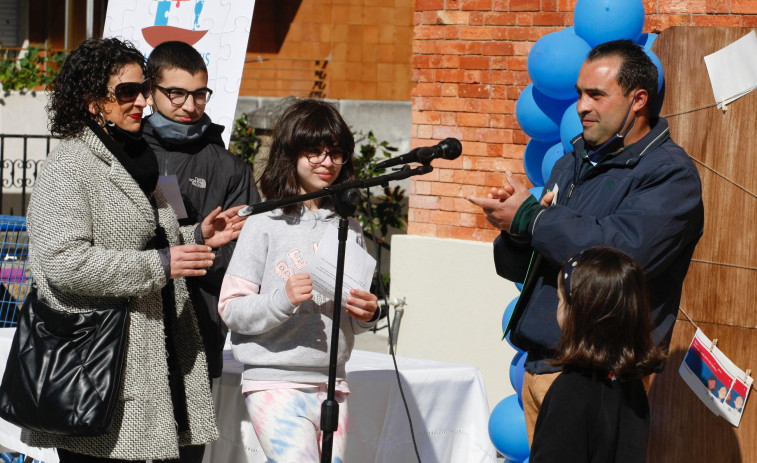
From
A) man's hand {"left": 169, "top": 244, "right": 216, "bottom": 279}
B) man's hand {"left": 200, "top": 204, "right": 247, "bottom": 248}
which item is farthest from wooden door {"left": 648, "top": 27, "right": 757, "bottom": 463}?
man's hand {"left": 169, "top": 244, "right": 216, "bottom": 279}

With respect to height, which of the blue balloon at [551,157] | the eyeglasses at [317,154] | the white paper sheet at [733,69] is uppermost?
the white paper sheet at [733,69]

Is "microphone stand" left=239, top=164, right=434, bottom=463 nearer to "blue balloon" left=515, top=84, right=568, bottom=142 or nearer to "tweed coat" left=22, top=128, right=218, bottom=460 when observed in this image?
"tweed coat" left=22, top=128, right=218, bottom=460

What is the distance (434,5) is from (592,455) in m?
4.04

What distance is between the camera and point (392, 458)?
3932 mm

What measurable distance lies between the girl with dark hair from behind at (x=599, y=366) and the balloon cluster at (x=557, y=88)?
1.32m

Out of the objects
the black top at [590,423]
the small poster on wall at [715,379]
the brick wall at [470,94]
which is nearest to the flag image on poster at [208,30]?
the brick wall at [470,94]

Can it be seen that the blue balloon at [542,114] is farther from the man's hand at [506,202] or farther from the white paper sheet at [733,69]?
the man's hand at [506,202]

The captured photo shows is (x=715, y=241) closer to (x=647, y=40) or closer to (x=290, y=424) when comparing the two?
(x=647, y=40)

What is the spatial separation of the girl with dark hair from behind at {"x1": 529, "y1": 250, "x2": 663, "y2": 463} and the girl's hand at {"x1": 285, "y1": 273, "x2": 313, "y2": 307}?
2.65ft

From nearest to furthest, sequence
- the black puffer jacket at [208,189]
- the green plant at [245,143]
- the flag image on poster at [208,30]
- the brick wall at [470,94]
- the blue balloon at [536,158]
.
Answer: the black puffer jacket at [208,189]
the blue balloon at [536,158]
the flag image on poster at [208,30]
the brick wall at [470,94]
the green plant at [245,143]

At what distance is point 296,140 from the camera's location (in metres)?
3.11

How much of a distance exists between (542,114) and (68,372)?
2408 millimetres

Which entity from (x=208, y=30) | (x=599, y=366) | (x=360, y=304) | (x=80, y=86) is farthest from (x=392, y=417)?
(x=208, y=30)

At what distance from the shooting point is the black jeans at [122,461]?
2.94 meters
